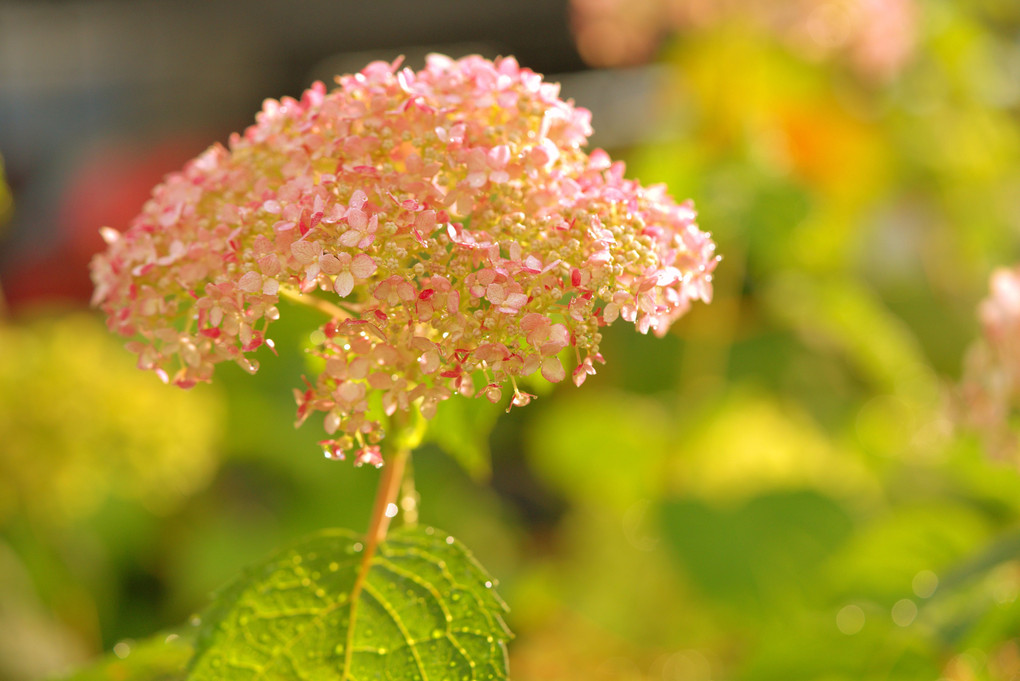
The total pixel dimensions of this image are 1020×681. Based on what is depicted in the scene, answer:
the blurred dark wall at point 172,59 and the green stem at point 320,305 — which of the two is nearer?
the green stem at point 320,305

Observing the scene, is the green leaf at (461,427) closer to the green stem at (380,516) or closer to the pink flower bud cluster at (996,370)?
the green stem at (380,516)

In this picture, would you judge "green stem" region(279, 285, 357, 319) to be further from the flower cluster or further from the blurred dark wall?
the blurred dark wall

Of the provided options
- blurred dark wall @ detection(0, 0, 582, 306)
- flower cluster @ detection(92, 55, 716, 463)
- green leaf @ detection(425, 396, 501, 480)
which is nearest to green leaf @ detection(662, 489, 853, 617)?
green leaf @ detection(425, 396, 501, 480)

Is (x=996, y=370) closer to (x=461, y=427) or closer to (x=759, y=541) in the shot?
(x=461, y=427)

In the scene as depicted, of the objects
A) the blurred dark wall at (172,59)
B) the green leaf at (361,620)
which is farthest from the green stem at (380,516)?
the blurred dark wall at (172,59)

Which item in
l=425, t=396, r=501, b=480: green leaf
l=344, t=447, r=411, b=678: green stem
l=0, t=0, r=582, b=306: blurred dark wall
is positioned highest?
l=0, t=0, r=582, b=306: blurred dark wall
